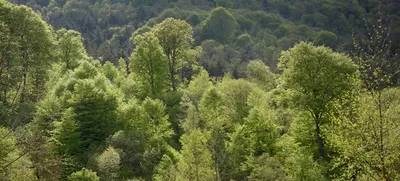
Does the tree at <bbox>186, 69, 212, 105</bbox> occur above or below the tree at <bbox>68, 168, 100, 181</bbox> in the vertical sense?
below

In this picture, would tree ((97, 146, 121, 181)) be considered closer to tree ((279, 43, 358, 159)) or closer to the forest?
the forest

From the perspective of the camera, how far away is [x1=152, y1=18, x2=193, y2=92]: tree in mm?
51503

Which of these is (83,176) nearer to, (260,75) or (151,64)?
(151,64)

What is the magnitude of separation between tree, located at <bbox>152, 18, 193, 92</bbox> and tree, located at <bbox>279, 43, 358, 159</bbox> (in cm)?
2187

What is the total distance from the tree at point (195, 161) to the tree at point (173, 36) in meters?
21.9

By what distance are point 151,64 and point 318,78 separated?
2646 cm

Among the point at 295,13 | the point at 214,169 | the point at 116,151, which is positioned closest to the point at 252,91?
the point at 214,169

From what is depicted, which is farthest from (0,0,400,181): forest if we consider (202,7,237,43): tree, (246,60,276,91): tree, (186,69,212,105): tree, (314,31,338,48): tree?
(314,31,338,48): tree

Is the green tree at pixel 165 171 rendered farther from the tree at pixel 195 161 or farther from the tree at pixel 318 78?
the tree at pixel 318 78

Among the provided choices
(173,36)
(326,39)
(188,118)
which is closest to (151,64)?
(173,36)

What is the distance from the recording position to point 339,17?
17912 centimetres

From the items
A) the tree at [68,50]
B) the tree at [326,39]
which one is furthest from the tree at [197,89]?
the tree at [326,39]

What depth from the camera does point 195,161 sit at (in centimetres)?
3234

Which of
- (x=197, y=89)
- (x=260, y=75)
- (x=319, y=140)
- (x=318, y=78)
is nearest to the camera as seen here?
(x=318, y=78)
